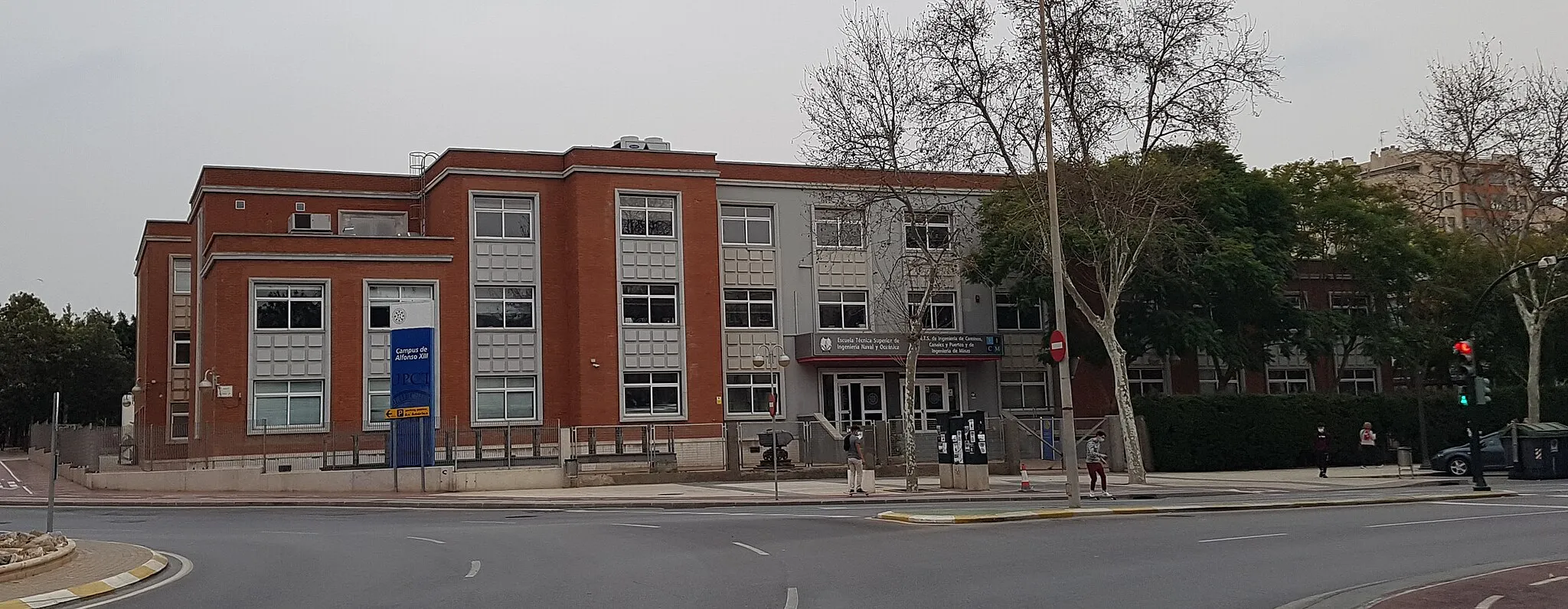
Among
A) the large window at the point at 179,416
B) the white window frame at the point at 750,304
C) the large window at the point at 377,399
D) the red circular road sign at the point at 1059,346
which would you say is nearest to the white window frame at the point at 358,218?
the large window at the point at 377,399

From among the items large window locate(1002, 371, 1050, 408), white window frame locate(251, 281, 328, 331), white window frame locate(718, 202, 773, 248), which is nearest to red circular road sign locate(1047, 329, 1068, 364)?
white window frame locate(718, 202, 773, 248)

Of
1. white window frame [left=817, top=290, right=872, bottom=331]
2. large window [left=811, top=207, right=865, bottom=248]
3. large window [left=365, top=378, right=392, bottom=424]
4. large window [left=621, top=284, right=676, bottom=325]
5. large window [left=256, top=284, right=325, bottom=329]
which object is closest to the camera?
large window [left=811, top=207, right=865, bottom=248]

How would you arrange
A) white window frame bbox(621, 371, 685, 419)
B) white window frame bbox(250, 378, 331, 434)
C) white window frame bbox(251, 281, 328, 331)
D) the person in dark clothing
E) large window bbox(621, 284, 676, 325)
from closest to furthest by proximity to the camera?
the person in dark clothing
white window frame bbox(250, 378, 331, 434)
white window frame bbox(251, 281, 328, 331)
white window frame bbox(621, 371, 685, 419)
large window bbox(621, 284, 676, 325)

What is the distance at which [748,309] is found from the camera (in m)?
45.5

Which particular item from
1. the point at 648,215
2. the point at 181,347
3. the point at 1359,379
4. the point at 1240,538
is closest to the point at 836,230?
the point at 648,215

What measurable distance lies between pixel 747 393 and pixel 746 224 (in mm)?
6101

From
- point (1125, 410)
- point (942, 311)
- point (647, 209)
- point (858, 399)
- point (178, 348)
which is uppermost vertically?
point (647, 209)

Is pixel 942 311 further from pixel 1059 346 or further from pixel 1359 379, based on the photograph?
pixel 1059 346

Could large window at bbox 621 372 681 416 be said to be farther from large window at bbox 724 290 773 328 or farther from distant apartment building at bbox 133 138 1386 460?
large window at bbox 724 290 773 328

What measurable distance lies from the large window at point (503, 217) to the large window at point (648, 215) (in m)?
3.30

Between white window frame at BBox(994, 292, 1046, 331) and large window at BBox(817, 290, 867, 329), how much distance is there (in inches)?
214

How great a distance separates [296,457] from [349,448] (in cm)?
197

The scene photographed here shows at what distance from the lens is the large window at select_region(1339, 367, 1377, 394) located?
5347 centimetres

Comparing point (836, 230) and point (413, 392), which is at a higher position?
point (836, 230)
